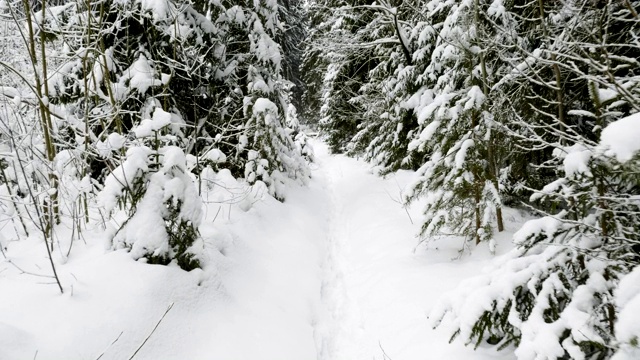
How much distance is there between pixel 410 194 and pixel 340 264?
82.0 inches

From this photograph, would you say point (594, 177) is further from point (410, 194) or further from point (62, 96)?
point (62, 96)

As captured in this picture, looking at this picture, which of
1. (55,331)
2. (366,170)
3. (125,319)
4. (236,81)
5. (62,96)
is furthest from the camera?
(366,170)

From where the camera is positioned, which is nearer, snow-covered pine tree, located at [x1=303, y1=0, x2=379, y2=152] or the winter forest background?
the winter forest background

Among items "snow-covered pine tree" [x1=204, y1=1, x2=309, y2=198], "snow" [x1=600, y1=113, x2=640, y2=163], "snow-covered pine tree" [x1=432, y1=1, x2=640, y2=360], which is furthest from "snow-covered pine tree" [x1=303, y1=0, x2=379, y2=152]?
"snow" [x1=600, y1=113, x2=640, y2=163]

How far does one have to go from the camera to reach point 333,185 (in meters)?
12.9

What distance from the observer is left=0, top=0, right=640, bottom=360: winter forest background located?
232cm

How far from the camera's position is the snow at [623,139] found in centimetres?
138

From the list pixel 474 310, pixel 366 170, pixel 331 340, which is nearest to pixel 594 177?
pixel 474 310

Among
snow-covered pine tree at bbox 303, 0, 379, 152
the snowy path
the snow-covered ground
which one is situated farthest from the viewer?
snow-covered pine tree at bbox 303, 0, 379, 152

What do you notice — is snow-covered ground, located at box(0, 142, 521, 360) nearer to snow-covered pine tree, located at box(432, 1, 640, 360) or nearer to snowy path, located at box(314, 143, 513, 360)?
snowy path, located at box(314, 143, 513, 360)

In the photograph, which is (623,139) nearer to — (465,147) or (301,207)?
(465,147)

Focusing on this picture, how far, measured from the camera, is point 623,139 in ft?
4.67

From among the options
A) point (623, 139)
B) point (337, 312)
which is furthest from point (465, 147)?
point (623, 139)

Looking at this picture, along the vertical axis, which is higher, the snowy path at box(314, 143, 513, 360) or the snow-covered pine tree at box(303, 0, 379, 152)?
the snow-covered pine tree at box(303, 0, 379, 152)
